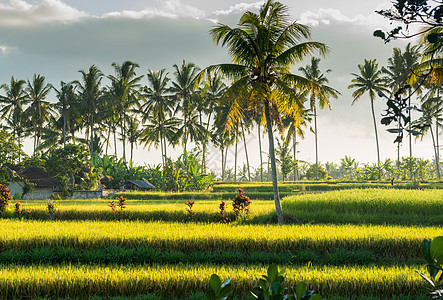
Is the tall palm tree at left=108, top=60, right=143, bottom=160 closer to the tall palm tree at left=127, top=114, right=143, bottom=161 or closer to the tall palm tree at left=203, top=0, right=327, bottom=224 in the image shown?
the tall palm tree at left=127, top=114, right=143, bottom=161

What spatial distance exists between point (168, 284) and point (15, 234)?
5.55m

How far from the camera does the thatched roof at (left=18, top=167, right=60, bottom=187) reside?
28984 mm

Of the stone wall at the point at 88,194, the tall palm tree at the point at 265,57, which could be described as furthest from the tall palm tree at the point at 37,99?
the tall palm tree at the point at 265,57

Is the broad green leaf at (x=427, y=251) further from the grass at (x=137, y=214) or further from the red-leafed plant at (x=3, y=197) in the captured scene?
the red-leafed plant at (x=3, y=197)

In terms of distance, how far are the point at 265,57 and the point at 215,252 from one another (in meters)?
8.00

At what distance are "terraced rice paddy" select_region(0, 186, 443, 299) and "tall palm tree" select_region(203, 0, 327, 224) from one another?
3554 millimetres

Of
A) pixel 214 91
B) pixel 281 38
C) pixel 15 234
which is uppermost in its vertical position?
pixel 214 91

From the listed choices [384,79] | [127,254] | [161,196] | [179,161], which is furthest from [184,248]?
[384,79]

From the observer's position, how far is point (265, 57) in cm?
1380

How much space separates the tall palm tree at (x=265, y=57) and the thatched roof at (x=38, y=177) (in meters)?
21.4

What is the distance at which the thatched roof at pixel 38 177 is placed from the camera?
29.0 metres

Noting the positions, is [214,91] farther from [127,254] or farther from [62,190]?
[127,254]

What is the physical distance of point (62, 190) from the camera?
96.9ft

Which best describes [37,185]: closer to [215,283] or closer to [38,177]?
[38,177]
